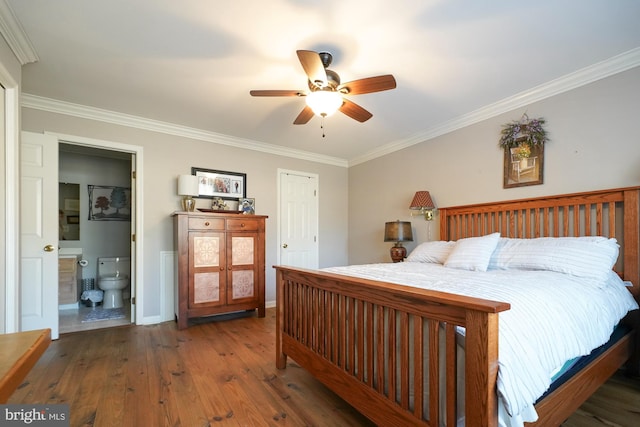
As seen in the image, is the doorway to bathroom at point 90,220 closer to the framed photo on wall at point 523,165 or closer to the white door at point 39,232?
the white door at point 39,232

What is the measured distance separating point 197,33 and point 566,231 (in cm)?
319

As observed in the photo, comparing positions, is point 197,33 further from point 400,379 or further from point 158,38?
point 400,379

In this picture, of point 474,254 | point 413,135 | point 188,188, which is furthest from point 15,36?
point 413,135

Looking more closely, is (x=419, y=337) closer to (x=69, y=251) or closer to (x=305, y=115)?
(x=305, y=115)

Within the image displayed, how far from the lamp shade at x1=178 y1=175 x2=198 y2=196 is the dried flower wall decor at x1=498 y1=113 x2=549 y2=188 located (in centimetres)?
336

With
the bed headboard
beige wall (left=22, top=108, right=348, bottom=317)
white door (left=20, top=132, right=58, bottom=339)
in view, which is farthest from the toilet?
the bed headboard

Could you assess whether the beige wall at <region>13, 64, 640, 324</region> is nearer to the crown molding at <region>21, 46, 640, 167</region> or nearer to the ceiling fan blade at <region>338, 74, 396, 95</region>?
the crown molding at <region>21, 46, 640, 167</region>

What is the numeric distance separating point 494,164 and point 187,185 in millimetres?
3375

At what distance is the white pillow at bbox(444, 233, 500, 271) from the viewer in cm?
234

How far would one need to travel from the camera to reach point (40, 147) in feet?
9.19

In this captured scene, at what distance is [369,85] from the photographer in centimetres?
202

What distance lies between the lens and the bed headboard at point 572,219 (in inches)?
83.5

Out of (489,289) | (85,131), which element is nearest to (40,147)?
(85,131)

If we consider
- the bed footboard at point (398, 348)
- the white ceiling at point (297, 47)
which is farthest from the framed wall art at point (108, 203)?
the bed footboard at point (398, 348)
